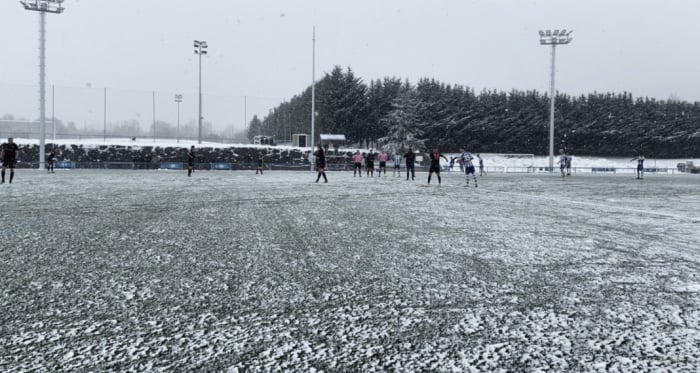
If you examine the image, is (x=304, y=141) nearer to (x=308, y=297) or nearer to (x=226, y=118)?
(x=226, y=118)

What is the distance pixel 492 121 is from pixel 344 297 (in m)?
80.5

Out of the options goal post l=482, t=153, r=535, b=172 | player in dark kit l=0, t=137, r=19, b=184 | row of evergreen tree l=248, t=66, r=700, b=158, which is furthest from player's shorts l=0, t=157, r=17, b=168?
row of evergreen tree l=248, t=66, r=700, b=158

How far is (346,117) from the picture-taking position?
68.6m

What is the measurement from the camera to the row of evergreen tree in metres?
71.6

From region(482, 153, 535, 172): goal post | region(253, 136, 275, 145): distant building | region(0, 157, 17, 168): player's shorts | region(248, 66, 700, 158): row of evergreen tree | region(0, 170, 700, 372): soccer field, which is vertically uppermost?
region(248, 66, 700, 158): row of evergreen tree

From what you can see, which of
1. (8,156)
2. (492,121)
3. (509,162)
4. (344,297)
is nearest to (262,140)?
(509,162)

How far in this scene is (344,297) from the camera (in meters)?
4.24

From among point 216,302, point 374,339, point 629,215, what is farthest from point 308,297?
point 629,215

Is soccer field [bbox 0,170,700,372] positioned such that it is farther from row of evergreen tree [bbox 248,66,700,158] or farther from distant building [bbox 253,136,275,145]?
row of evergreen tree [bbox 248,66,700,158]

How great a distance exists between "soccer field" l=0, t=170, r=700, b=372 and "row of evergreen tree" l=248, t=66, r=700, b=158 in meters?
62.6

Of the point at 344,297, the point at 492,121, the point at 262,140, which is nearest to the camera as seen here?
the point at 344,297

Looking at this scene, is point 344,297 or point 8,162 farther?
point 8,162

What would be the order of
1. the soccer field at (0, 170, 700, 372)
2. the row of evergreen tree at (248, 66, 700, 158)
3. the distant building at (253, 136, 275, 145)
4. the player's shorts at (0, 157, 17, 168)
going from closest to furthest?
1. the soccer field at (0, 170, 700, 372)
2. the player's shorts at (0, 157, 17, 168)
3. the distant building at (253, 136, 275, 145)
4. the row of evergreen tree at (248, 66, 700, 158)

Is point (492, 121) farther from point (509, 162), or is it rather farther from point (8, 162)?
point (8, 162)
